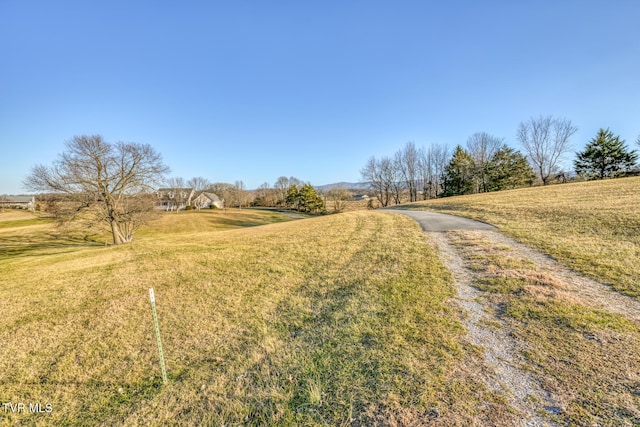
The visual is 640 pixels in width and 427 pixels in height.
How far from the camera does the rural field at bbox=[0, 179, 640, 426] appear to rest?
9.00 ft

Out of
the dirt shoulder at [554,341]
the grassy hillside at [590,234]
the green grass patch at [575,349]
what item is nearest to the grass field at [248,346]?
the dirt shoulder at [554,341]

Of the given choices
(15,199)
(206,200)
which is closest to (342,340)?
(206,200)

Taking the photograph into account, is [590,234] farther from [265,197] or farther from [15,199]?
[15,199]

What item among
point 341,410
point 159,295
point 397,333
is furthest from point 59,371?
point 397,333

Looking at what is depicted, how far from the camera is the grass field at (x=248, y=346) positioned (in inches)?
111

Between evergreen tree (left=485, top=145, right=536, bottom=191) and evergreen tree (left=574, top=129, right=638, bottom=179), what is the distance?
7264 millimetres

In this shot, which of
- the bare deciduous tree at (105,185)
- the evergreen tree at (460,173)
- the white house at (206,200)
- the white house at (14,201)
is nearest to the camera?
the bare deciduous tree at (105,185)

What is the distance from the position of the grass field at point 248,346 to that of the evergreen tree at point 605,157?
154 feet

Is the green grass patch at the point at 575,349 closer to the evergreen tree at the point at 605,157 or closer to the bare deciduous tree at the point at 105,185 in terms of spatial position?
the bare deciduous tree at the point at 105,185

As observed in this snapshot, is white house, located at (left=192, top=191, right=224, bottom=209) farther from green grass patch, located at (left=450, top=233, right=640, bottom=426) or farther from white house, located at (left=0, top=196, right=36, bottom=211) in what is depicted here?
green grass patch, located at (left=450, top=233, right=640, bottom=426)

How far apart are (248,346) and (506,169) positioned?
163ft

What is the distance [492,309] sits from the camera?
4.67 m

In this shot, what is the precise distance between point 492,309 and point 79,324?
846 centimetres

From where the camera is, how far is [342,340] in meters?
4.07
